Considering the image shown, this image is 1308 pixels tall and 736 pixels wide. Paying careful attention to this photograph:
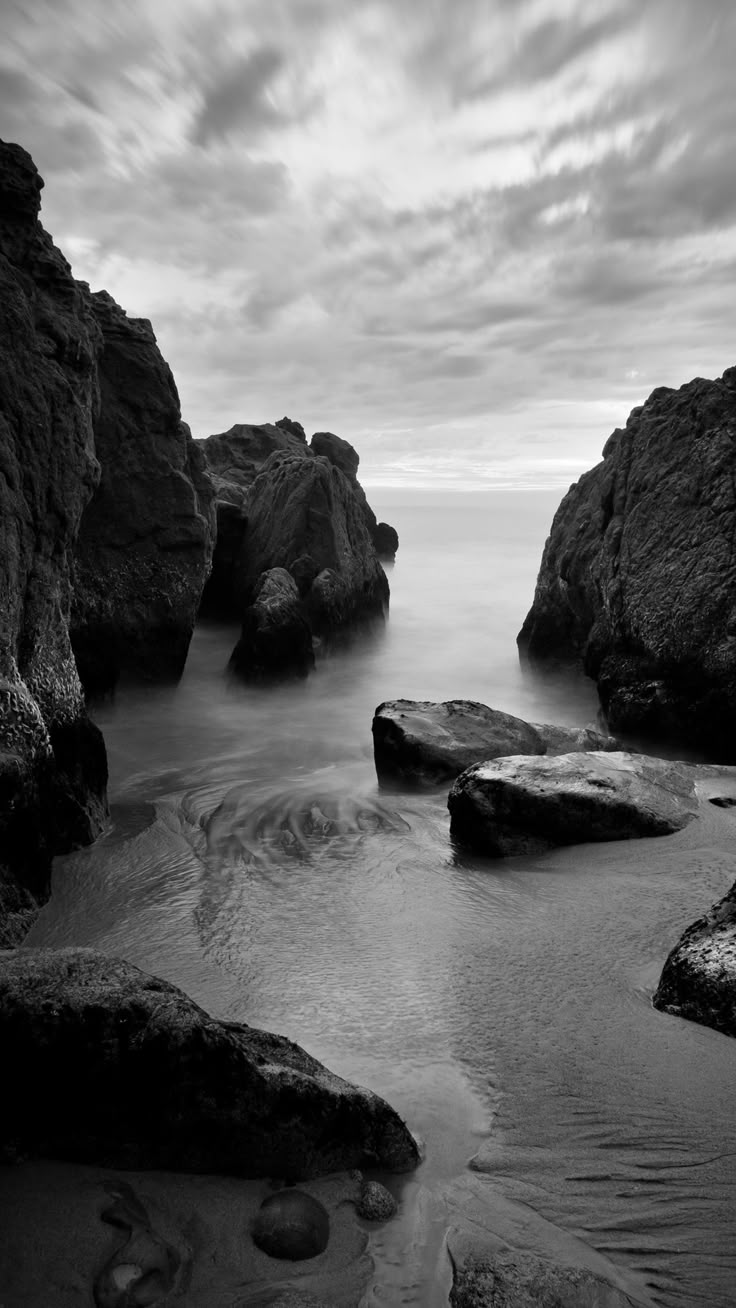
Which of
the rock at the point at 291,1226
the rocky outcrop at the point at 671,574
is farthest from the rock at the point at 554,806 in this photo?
the rock at the point at 291,1226

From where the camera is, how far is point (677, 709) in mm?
9133

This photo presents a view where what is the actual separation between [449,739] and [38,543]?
4269 mm

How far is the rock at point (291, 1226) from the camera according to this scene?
2121 millimetres

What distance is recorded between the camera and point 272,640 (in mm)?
13438

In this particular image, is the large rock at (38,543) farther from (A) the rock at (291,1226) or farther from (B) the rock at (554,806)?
(B) the rock at (554,806)

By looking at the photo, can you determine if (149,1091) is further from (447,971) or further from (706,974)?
(706,974)

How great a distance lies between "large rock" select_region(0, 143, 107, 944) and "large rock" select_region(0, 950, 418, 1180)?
2.54 meters

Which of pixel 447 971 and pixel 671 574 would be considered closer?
pixel 447 971

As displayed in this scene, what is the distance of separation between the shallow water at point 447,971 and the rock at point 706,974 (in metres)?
0.09

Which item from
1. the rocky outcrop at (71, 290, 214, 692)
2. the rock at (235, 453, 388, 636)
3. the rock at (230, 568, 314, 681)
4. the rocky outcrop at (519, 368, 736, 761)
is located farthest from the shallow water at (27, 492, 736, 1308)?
the rock at (235, 453, 388, 636)

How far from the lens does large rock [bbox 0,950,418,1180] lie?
7.30ft

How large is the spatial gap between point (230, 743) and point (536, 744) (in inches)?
159

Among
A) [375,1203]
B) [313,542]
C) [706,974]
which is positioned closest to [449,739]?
[706,974]

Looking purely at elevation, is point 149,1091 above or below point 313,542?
below
